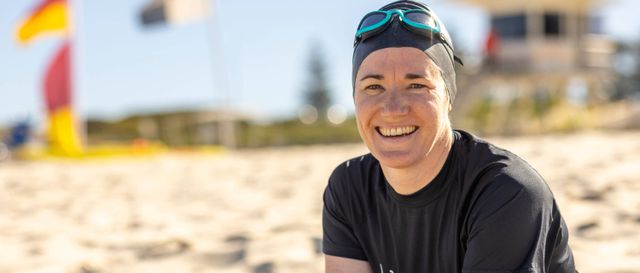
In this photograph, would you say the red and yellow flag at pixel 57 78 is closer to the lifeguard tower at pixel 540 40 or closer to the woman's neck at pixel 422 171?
the woman's neck at pixel 422 171

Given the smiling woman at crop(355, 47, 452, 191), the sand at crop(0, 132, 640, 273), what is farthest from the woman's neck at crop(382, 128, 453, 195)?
the sand at crop(0, 132, 640, 273)

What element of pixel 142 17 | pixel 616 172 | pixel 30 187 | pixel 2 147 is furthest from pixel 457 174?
pixel 2 147

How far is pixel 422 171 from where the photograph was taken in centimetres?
170

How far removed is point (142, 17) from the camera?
14.9m

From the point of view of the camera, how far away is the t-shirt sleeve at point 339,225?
1979 millimetres

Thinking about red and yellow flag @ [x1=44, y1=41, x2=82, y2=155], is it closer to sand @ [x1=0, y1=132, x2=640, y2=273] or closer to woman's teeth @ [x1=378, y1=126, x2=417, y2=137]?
sand @ [x1=0, y1=132, x2=640, y2=273]

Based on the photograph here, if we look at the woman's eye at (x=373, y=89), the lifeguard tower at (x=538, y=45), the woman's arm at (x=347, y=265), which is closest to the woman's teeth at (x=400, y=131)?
the woman's eye at (x=373, y=89)

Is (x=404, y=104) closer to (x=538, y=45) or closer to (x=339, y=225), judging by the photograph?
(x=339, y=225)

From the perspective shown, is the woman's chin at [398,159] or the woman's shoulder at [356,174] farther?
the woman's shoulder at [356,174]

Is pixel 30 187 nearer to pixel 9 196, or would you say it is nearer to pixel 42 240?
pixel 9 196

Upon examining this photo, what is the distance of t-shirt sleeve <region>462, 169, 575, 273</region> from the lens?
61.6 inches

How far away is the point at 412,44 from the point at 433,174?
339mm

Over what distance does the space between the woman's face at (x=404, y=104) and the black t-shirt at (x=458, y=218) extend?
0.12 m

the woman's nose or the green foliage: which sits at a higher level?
the woman's nose
